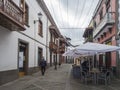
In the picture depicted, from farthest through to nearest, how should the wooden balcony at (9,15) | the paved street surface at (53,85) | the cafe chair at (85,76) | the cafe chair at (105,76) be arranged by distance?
1. the cafe chair at (85,76)
2. the cafe chair at (105,76)
3. the paved street surface at (53,85)
4. the wooden balcony at (9,15)

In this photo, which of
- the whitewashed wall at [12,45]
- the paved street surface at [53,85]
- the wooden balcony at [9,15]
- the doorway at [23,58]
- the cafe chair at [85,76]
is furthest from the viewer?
the doorway at [23,58]

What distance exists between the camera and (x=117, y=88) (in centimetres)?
1347

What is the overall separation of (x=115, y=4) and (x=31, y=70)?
8.46 meters

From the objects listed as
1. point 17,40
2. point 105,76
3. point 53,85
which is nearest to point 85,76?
point 105,76

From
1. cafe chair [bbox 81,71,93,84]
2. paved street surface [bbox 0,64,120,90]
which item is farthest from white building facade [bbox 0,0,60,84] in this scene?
cafe chair [bbox 81,71,93,84]

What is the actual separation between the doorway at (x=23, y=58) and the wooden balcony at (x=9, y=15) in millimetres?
4107

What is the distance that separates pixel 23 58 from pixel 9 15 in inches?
305

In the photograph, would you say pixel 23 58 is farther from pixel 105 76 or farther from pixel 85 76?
pixel 105 76

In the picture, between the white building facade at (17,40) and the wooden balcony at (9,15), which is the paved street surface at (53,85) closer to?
the white building facade at (17,40)

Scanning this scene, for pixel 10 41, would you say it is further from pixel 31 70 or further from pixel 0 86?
pixel 31 70

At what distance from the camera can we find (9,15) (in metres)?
12.5

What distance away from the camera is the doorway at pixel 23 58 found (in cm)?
1895

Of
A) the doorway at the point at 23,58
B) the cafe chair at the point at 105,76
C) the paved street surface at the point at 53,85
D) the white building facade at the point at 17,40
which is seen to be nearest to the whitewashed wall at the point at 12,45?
the white building facade at the point at 17,40

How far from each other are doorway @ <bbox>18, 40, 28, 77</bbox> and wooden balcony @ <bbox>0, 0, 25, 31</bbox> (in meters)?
4.11
